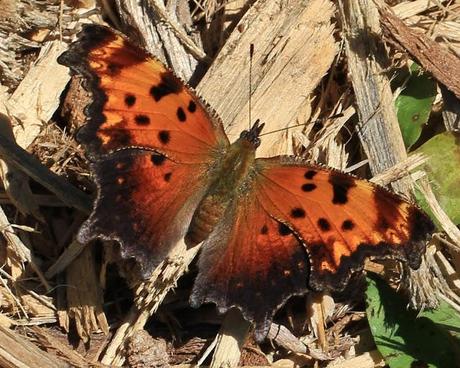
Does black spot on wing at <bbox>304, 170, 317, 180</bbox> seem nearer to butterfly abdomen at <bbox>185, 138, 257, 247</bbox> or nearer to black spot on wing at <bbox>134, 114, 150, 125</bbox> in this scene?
butterfly abdomen at <bbox>185, 138, 257, 247</bbox>

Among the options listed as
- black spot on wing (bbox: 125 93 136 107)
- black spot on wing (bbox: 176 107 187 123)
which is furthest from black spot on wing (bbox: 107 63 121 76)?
black spot on wing (bbox: 176 107 187 123)

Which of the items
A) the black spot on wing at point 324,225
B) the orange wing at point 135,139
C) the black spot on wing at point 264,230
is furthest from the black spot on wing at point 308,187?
the orange wing at point 135,139

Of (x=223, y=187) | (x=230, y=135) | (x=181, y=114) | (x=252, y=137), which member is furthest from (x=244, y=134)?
(x=181, y=114)

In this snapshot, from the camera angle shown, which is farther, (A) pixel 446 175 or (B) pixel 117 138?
(A) pixel 446 175

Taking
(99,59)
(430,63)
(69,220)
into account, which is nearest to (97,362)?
(69,220)

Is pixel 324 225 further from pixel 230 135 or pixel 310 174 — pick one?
pixel 230 135

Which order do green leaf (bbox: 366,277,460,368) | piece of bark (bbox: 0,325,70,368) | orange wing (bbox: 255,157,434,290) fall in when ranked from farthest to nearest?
1. green leaf (bbox: 366,277,460,368)
2. piece of bark (bbox: 0,325,70,368)
3. orange wing (bbox: 255,157,434,290)

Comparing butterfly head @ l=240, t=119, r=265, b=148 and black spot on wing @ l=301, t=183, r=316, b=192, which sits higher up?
butterfly head @ l=240, t=119, r=265, b=148
